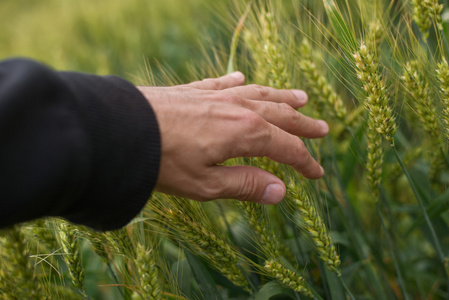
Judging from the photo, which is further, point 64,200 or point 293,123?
point 293,123

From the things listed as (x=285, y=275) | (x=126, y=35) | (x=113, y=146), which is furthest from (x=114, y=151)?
(x=126, y=35)

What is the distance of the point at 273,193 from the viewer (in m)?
0.78

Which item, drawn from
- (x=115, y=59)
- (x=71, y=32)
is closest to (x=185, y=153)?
(x=115, y=59)

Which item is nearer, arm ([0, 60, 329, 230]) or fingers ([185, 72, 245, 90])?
arm ([0, 60, 329, 230])

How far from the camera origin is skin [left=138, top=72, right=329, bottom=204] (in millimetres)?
706

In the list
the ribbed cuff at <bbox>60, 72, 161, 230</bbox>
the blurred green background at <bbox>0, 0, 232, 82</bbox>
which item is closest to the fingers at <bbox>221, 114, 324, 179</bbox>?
the ribbed cuff at <bbox>60, 72, 161, 230</bbox>

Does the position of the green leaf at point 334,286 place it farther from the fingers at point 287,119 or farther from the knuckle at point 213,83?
the knuckle at point 213,83

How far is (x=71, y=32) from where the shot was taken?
307 centimetres

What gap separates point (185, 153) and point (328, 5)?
47 cm

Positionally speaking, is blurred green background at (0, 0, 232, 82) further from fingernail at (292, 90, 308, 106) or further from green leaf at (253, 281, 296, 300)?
green leaf at (253, 281, 296, 300)

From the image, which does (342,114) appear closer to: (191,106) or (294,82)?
(294,82)

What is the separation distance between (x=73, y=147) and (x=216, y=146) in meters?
0.24

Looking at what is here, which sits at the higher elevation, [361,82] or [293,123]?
[361,82]

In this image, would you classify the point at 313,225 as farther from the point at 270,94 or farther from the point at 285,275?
the point at 270,94
